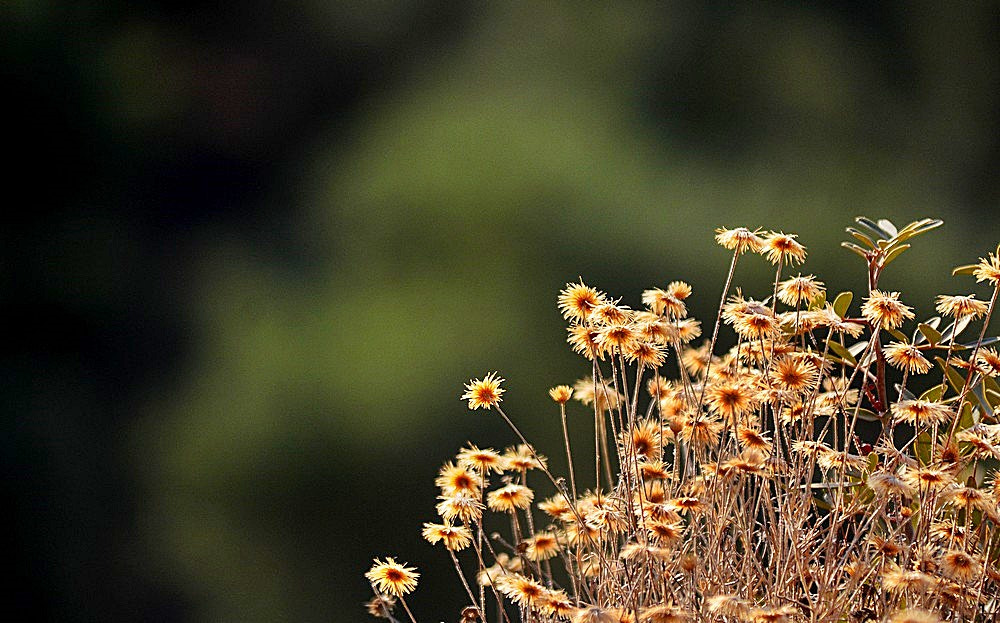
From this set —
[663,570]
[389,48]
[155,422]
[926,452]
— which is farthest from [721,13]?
[663,570]

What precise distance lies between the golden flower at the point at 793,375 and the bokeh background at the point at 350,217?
4.24 feet

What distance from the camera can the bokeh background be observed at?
198 cm

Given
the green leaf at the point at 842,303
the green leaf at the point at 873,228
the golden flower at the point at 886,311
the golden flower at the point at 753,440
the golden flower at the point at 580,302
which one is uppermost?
the green leaf at the point at 873,228

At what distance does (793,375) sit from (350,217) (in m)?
1.58

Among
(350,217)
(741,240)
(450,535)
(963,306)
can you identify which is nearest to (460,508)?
(450,535)

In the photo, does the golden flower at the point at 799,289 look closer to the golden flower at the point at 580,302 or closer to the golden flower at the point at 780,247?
the golden flower at the point at 780,247

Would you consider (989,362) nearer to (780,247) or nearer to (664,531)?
(780,247)

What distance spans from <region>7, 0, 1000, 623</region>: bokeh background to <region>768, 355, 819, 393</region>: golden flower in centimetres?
129

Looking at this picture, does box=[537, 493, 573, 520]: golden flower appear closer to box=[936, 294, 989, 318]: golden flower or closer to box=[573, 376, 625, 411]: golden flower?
box=[573, 376, 625, 411]: golden flower

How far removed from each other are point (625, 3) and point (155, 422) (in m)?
1.31

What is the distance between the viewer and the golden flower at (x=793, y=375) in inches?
24.7

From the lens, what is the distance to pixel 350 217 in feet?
6.95

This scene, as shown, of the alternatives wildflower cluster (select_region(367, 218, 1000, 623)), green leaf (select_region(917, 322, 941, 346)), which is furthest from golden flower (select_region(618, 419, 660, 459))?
green leaf (select_region(917, 322, 941, 346))

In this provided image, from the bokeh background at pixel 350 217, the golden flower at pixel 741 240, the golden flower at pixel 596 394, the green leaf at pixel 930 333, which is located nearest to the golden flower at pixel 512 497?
the golden flower at pixel 596 394
